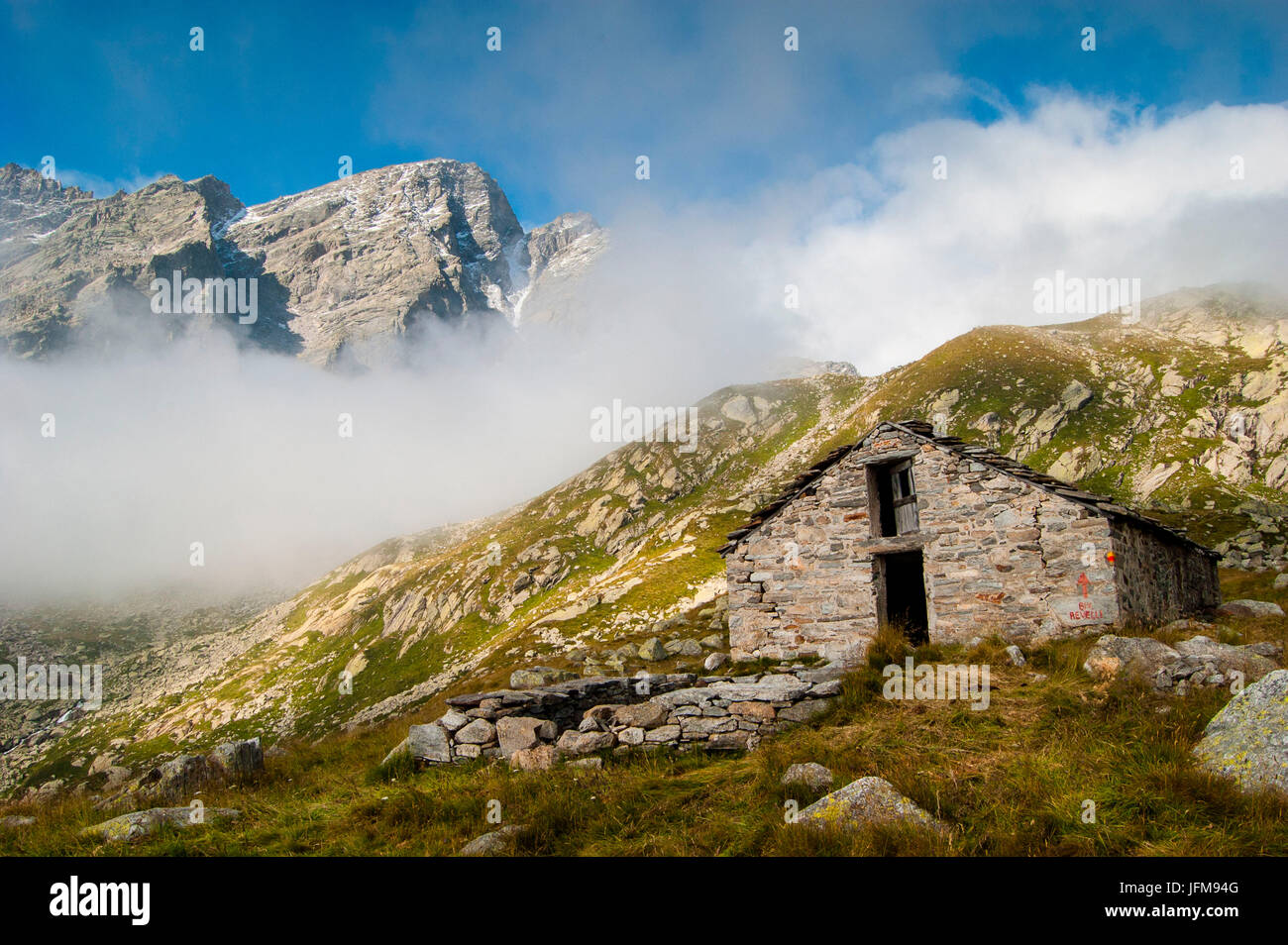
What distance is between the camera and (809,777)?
24.5ft

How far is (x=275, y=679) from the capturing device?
78.6 m

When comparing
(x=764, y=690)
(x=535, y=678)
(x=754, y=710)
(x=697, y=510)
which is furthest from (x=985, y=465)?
(x=697, y=510)

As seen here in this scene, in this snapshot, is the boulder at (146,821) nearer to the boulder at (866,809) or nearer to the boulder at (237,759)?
the boulder at (237,759)

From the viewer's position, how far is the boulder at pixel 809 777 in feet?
24.1

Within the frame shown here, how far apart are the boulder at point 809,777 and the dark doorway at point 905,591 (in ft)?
34.3

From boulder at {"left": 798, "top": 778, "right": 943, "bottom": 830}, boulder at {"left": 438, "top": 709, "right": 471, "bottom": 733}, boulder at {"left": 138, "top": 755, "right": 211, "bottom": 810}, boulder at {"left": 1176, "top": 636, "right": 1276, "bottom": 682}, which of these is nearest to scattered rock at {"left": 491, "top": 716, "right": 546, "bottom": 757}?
boulder at {"left": 438, "top": 709, "right": 471, "bottom": 733}

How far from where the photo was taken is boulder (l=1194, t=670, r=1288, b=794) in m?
6.08

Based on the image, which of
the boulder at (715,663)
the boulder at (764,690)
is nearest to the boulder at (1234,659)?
the boulder at (764,690)

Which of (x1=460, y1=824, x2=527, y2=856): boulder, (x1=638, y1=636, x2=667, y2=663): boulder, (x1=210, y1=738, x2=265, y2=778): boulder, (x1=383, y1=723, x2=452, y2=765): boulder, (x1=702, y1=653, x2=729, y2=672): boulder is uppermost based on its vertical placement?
(x1=460, y1=824, x2=527, y2=856): boulder

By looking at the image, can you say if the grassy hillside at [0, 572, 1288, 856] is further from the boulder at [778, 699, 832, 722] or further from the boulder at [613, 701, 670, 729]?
the boulder at [613, 701, 670, 729]

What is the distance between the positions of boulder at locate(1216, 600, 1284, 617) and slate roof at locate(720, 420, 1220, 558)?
8.38 feet

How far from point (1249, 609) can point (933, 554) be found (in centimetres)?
1106
